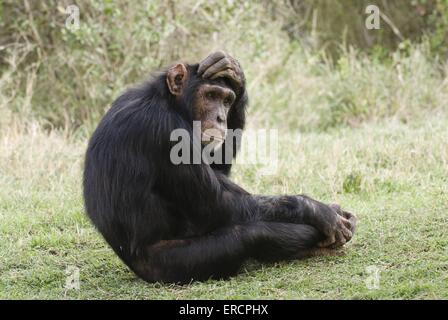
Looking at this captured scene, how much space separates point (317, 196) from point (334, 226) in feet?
7.25

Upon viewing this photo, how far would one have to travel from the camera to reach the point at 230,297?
17.3ft

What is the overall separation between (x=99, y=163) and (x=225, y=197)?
0.93 meters

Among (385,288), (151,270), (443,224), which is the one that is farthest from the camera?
(443,224)

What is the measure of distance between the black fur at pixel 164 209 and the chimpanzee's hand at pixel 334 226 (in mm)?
119

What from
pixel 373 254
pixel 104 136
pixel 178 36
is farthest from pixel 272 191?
pixel 178 36

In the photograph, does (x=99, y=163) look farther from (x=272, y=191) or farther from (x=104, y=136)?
(x=272, y=191)

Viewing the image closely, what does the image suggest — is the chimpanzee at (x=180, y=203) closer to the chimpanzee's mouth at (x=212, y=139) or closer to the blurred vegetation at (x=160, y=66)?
the chimpanzee's mouth at (x=212, y=139)

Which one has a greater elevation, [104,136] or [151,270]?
[104,136]

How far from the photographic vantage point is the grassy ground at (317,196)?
5.47 meters

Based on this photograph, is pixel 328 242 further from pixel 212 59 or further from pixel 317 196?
pixel 317 196

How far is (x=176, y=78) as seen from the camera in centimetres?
595
